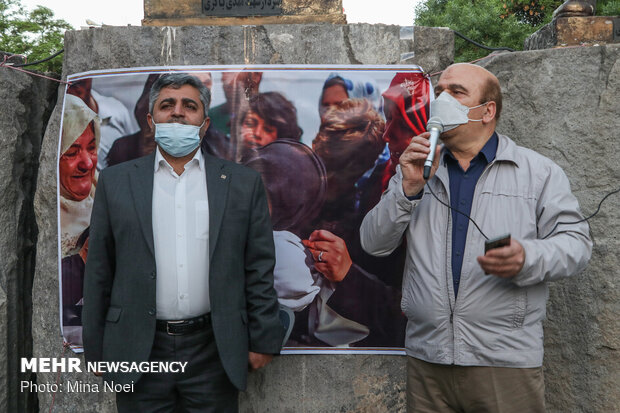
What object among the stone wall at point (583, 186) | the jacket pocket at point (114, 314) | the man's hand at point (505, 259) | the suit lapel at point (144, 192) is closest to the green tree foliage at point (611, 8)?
the stone wall at point (583, 186)

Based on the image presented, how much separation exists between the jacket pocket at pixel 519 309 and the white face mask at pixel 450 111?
28.8 inches

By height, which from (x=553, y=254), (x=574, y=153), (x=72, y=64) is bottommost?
(x=553, y=254)

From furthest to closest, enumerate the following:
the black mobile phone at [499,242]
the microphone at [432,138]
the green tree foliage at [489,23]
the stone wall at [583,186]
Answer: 1. the green tree foliage at [489,23]
2. the stone wall at [583,186]
3. the microphone at [432,138]
4. the black mobile phone at [499,242]

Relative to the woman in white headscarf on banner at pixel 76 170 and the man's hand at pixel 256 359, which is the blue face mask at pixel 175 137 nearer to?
the woman in white headscarf on banner at pixel 76 170

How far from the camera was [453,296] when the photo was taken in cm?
224

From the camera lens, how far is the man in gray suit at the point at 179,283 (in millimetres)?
2455

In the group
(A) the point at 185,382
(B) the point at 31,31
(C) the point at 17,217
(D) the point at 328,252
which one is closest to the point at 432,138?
(D) the point at 328,252

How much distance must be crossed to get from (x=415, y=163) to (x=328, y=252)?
1.04m

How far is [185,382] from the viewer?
97.3 inches

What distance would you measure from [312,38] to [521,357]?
6.61 ft

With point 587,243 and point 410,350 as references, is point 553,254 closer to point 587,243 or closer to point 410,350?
point 587,243

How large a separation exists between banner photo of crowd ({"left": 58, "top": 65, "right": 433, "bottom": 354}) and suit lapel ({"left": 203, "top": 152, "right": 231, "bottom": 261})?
0.48 meters

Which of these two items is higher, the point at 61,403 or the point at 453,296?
the point at 453,296

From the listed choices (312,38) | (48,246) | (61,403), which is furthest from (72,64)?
(61,403)
